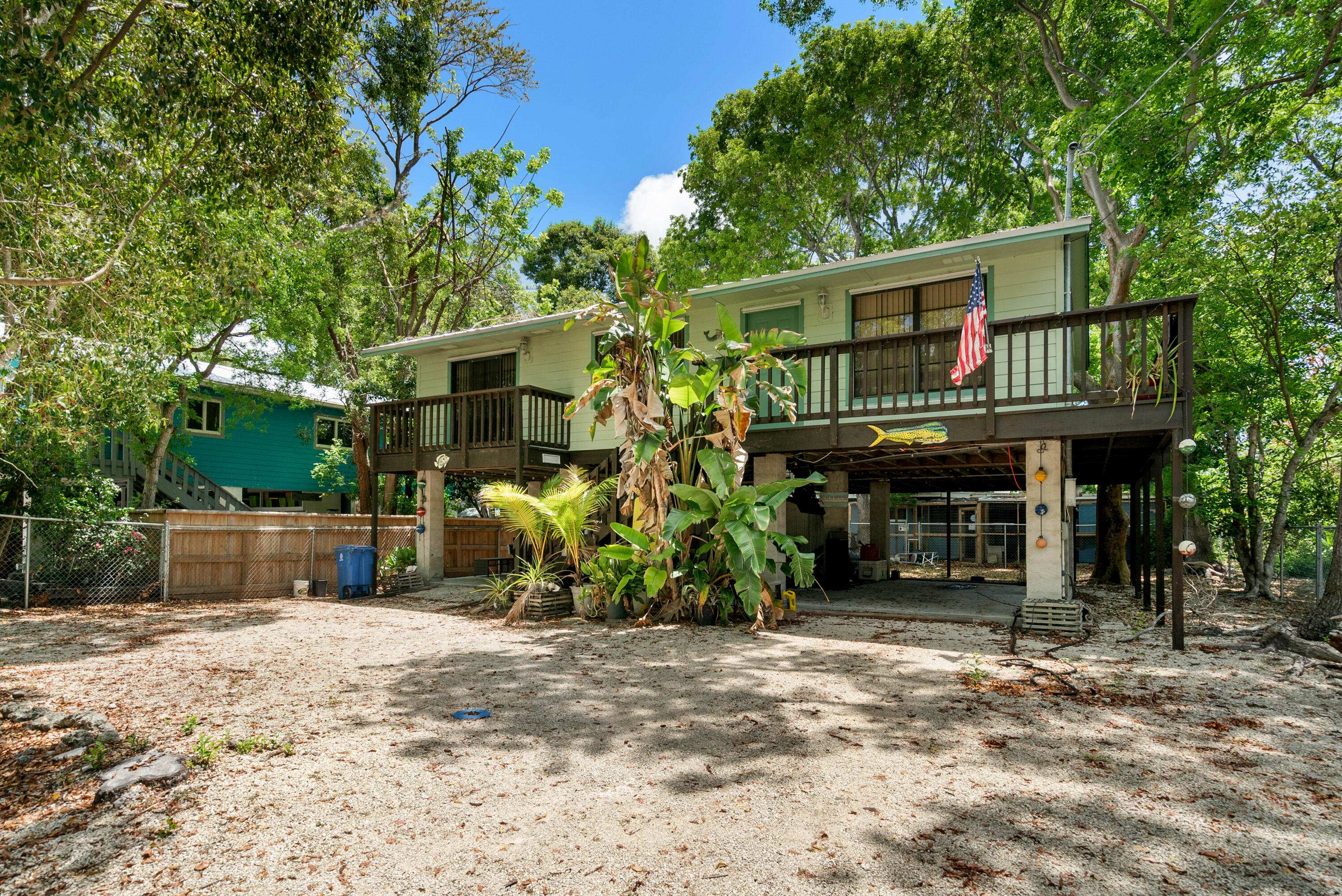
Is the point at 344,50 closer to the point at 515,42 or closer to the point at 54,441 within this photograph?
the point at 54,441

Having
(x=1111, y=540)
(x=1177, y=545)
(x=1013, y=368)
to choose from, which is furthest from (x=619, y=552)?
(x=1111, y=540)

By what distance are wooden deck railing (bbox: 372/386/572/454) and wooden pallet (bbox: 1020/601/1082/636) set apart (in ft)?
24.4

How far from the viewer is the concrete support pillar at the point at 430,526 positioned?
1456 cm

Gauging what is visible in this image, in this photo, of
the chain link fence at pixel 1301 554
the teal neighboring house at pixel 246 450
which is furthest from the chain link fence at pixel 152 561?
the chain link fence at pixel 1301 554

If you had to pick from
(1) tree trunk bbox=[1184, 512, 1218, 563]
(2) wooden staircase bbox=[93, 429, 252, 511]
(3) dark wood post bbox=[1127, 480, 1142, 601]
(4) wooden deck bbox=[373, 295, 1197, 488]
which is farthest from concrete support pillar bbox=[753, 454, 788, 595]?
(2) wooden staircase bbox=[93, 429, 252, 511]

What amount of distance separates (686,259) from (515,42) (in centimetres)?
723

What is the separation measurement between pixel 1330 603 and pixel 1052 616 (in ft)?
10.3

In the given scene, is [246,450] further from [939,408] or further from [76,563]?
[939,408]

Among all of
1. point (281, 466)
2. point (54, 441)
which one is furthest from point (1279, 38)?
point (281, 466)

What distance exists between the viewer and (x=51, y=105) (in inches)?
213

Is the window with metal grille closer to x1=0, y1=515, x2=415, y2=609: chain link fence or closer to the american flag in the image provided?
x1=0, y1=515, x2=415, y2=609: chain link fence

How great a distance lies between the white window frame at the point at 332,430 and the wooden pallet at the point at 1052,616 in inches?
792

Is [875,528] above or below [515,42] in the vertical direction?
below

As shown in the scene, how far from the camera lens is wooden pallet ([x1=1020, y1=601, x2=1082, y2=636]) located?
8.73 metres
